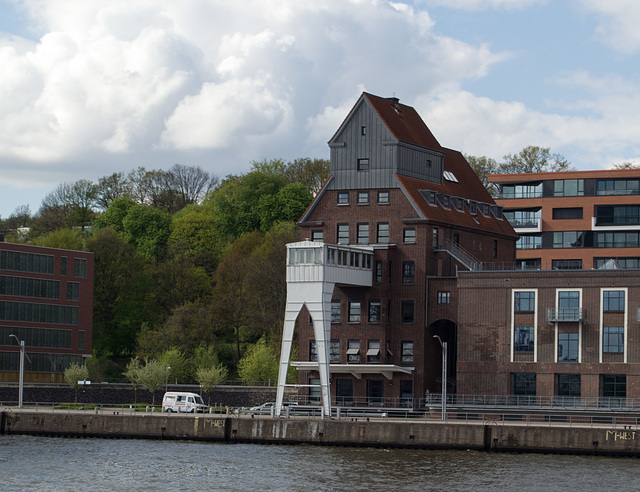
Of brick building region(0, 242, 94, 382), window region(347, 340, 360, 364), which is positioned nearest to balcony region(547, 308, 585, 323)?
window region(347, 340, 360, 364)

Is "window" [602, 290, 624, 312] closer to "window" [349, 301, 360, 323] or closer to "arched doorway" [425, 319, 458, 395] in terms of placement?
"arched doorway" [425, 319, 458, 395]

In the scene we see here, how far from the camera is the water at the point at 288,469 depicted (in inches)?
2608

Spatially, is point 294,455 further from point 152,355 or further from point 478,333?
point 152,355

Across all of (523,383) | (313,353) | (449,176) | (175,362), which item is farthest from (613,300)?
(175,362)

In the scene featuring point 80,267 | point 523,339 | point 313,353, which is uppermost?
point 80,267

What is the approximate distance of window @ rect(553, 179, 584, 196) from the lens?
140500 mm

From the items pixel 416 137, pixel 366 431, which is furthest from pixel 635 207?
pixel 366 431

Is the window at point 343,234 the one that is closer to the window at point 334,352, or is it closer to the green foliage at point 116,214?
the window at point 334,352

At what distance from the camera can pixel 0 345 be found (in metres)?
128

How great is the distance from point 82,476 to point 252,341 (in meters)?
72.7

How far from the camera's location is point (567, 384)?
94500 mm

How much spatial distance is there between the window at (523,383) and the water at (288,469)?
15.6m

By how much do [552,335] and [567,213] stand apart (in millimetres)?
48290

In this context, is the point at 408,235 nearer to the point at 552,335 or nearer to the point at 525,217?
the point at 552,335
